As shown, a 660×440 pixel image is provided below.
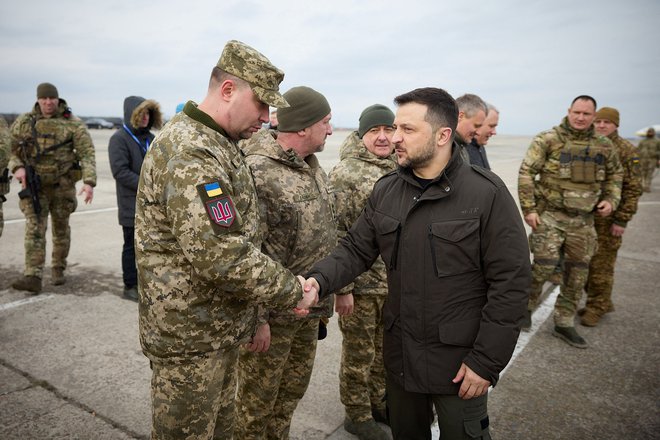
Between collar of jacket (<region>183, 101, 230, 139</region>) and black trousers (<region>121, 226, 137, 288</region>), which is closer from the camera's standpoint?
collar of jacket (<region>183, 101, 230, 139</region>)

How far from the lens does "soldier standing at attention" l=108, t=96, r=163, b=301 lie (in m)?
4.78

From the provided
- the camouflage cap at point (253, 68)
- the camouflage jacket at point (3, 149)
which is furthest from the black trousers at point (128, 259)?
the camouflage cap at point (253, 68)

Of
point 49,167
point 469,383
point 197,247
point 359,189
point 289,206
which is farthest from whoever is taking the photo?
point 49,167

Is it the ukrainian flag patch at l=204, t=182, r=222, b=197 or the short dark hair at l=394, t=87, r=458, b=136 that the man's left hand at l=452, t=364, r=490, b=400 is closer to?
the short dark hair at l=394, t=87, r=458, b=136

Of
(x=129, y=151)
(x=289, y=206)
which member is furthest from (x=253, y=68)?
(x=129, y=151)

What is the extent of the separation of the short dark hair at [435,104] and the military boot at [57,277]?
482cm

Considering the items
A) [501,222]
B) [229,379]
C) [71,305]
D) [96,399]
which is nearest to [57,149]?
[71,305]

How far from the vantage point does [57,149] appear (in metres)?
5.16

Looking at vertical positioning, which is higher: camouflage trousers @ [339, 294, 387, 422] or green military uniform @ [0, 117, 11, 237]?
green military uniform @ [0, 117, 11, 237]

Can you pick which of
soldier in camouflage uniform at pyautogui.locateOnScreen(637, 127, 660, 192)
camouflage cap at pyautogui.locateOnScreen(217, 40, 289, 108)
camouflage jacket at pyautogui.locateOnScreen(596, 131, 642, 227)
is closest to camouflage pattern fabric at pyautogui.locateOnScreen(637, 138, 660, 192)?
soldier in camouflage uniform at pyautogui.locateOnScreen(637, 127, 660, 192)

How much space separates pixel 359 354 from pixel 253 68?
1.91 m

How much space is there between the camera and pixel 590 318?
4770 mm

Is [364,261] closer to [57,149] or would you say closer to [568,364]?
[568,364]

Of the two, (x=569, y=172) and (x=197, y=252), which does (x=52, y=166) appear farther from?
(x=569, y=172)
